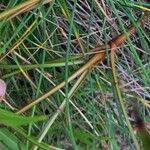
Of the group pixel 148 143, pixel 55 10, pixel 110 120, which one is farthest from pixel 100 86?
pixel 148 143

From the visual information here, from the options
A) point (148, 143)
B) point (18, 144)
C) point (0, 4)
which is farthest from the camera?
point (0, 4)

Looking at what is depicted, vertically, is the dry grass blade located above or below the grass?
above

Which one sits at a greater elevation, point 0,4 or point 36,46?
point 0,4

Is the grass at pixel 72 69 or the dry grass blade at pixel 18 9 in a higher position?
the dry grass blade at pixel 18 9

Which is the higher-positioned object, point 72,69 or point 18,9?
point 18,9

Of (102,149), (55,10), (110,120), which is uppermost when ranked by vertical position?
(55,10)

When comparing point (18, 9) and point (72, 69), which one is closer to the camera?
point (18, 9)

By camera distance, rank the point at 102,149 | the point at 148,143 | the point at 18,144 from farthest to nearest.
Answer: the point at 102,149 → the point at 18,144 → the point at 148,143

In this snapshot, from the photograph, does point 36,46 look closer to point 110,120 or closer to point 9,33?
point 9,33
